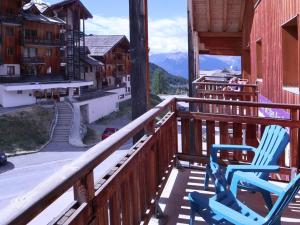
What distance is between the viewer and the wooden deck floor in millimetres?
3730

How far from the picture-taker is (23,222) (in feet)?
4.10

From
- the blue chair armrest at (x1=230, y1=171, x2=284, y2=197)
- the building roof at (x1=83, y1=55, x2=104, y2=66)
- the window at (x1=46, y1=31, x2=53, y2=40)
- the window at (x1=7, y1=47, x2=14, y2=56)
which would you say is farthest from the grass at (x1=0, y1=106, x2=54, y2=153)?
the blue chair armrest at (x1=230, y1=171, x2=284, y2=197)

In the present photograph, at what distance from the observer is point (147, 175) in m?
3.25

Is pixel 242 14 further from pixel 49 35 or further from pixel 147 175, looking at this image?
pixel 49 35

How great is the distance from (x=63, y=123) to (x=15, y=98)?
514cm

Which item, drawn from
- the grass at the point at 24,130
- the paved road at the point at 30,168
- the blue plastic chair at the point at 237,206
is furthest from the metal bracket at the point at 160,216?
the grass at the point at 24,130

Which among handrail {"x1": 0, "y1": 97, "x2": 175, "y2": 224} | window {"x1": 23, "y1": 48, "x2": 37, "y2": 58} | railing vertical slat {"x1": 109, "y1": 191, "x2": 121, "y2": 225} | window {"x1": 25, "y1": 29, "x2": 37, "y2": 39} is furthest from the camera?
window {"x1": 23, "y1": 48, "x2": 37, "y2": 58}

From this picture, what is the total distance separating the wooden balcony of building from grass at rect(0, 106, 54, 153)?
2358cm

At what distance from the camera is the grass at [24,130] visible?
27641 millimetres

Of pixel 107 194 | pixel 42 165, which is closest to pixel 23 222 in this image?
pixel 107 194

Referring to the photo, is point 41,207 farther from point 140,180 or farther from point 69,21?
point 69,21

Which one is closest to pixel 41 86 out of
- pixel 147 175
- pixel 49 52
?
pixel 49 52

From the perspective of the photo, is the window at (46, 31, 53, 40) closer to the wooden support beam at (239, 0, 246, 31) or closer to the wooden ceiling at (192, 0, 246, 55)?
the wooden ceiling at (192, 0, 246, 55)

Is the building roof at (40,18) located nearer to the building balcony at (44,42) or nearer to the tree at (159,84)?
the building balcony at (44,42)
